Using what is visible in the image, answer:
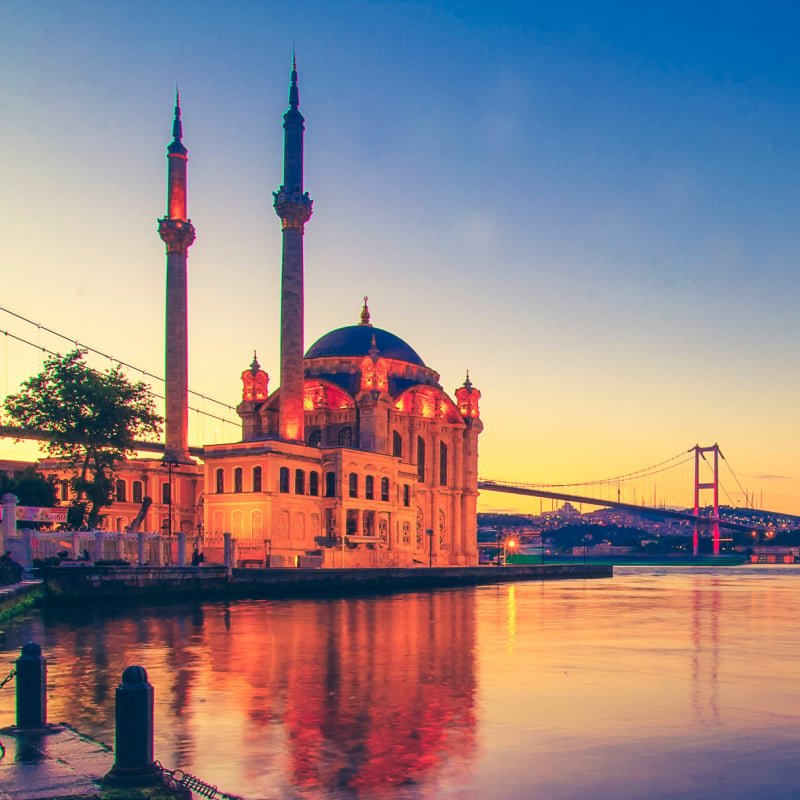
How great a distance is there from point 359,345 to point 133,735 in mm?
78087

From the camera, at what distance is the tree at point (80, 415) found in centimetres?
5197

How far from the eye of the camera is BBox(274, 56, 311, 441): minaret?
66875mm

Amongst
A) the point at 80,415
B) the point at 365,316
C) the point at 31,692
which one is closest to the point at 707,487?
the point at 365,316

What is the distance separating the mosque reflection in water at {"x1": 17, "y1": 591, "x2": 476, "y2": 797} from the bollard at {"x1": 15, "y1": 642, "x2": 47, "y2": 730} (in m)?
1.52

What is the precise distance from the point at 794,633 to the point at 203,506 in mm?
47387

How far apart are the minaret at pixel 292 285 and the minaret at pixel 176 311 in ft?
25.4

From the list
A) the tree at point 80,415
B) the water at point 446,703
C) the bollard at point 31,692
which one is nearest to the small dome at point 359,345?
the tree at point 80,415

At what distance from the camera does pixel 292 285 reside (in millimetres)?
67062

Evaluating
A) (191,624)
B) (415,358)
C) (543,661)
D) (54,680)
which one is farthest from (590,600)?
(415,358)

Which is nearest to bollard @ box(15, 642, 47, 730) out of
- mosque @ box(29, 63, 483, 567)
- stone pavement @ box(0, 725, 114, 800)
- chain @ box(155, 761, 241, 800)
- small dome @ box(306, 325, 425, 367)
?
stone pavement @ box(0, 725, 114, 800)

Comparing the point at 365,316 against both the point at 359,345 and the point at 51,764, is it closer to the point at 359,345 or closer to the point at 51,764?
the point at 359,345

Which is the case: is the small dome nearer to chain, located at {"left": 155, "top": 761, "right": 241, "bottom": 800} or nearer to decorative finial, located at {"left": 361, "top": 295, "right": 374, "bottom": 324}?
decorative finial, located at {"left": 361, "top": 295, "right": 374, "bottom": 324}

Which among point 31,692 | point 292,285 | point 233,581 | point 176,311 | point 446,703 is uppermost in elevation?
point 292,285

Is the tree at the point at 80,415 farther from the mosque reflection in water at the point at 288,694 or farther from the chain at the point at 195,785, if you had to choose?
the chain at the point at 195,785
